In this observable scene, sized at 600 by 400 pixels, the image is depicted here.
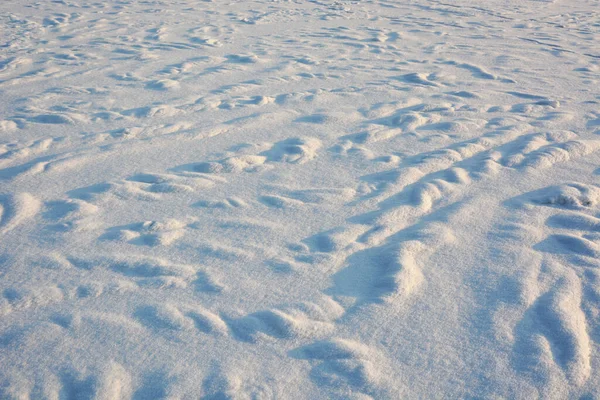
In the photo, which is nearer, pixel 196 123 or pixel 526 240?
pixel 526 240

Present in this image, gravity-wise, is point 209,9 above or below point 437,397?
above

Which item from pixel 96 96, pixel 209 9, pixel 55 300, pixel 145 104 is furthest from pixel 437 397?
pixel 209 9

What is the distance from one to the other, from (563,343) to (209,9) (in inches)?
231

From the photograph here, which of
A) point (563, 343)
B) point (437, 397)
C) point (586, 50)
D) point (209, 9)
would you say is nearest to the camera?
point (437, 397)

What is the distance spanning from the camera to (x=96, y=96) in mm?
2975

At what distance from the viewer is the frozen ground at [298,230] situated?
1163 mm

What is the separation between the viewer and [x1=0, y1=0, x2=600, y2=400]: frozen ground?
1163 millimetres

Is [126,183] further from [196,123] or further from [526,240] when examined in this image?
[526,240]

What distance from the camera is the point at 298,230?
5.55ft

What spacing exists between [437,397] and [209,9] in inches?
232

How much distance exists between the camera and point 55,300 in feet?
4.42

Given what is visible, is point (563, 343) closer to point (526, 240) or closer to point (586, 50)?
point (526, 240)

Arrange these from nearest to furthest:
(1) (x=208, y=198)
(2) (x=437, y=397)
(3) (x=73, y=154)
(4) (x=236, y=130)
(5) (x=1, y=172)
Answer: (2) (x=437, y=397), (1) (x=208, y=198), (5) (x=1, y=172), (3) (x=73, y=154), (4) (x=236, y=130)

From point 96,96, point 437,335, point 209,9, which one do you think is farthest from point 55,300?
point 209,9
